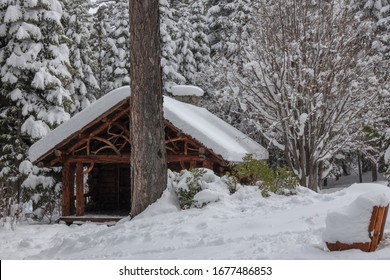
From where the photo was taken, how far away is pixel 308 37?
17.5 meters

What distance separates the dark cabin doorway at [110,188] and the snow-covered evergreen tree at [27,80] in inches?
76.6

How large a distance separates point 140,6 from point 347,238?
6069 mm

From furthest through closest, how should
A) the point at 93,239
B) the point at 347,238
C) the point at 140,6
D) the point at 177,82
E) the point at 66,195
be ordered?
1. the point at 177,82
2. the point at 66,195
3. the point at 140,6
4. the point at 93,239
5. the point at 347,238

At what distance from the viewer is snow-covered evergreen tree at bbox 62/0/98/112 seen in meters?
27.7

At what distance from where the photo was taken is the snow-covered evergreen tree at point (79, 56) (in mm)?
27653

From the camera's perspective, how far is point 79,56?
28.3m

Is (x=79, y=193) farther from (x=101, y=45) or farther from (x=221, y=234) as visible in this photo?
(x=101, y=45)

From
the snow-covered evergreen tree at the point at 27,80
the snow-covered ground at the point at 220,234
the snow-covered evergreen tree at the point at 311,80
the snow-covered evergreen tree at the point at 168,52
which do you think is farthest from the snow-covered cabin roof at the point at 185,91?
the snow-covered ground at the point at 220,234

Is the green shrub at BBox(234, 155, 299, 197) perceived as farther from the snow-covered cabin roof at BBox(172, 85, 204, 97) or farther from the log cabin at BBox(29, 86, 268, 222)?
the snow-covered cabin roof at BBox(172, 85, 204, 97)

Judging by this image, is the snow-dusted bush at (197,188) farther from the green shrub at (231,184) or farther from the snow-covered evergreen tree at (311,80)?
Result: the snow-covered evergreen tree at (311,80)

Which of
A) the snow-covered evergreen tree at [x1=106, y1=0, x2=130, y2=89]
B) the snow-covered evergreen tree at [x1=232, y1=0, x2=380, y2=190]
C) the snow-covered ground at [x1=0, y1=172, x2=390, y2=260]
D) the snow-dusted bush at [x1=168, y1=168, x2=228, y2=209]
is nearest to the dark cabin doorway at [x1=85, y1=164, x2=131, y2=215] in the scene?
the snow-covered evergreen tree at [x1=232, y1=0, x2=380, y2=190]

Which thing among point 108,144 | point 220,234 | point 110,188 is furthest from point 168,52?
point 220,234

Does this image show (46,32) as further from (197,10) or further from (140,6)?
(197,10)

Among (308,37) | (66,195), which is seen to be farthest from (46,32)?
(308,37)
